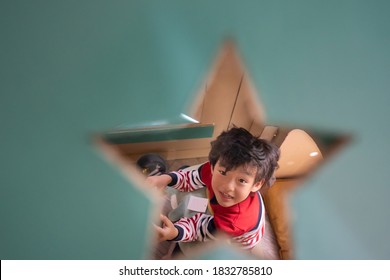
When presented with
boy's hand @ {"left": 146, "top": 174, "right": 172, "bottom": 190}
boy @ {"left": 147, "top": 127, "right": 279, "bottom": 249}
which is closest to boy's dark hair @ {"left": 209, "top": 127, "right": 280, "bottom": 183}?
boy @ {"left": 147, "top": 127, "right": 279, "bottom": 249}

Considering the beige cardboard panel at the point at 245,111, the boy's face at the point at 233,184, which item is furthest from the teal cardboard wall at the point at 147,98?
the boy's face at the point at 233,184

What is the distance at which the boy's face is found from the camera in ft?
2.79

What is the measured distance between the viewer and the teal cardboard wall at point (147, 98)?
2.85 ft

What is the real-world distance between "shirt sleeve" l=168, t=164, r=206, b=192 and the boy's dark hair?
0.20ft

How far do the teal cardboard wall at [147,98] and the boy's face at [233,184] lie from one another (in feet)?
0.45

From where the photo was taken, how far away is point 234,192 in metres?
0.86

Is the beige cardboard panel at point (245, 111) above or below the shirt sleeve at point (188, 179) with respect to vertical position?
above

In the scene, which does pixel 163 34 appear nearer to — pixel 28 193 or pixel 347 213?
pixel 28 193

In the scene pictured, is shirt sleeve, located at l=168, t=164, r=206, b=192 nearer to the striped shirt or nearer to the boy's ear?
the striped shirt

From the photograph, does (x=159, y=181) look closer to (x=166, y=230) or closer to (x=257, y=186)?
(x=166, y=230)

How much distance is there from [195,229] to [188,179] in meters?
0.14

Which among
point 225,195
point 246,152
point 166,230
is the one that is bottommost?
point 166,230

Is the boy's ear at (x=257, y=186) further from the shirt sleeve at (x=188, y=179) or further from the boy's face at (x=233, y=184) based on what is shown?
the shirt sleeve at (x=188, y=179)

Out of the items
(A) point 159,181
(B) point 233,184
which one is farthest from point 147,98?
(B) point 233,184
